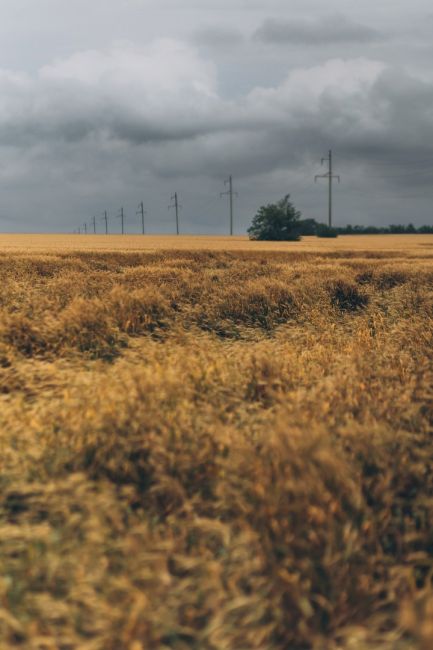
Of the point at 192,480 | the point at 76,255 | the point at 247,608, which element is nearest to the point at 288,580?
the point at 247,608

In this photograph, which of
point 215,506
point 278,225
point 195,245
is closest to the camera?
point 215,506

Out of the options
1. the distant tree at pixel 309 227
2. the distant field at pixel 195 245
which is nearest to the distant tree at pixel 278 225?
the distant tree at pixel 309 227

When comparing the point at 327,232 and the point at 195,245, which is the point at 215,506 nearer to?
the point at 195,245

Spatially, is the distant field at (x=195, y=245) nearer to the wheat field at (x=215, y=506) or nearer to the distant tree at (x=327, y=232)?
the wheat field at (x=215, y=506)

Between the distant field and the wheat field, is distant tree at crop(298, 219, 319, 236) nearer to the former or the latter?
the distant field

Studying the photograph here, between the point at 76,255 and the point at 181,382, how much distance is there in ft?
49.3

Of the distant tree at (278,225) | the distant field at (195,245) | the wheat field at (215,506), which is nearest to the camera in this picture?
the wheat field at (215,506)

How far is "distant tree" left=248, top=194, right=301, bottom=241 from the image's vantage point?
68000 mm

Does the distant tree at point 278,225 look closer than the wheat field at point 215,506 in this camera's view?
No

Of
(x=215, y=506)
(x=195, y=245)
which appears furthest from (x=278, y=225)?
(x=215, y=506)

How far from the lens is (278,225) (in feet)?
225

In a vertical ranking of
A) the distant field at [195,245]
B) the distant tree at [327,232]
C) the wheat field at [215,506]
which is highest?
the distant tree at [327,232]

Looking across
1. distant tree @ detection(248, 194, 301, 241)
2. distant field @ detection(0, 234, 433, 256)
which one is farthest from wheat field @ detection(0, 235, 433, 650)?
distant tree @ detection(248, 194, 301, 241)

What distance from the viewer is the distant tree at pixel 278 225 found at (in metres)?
68.0
